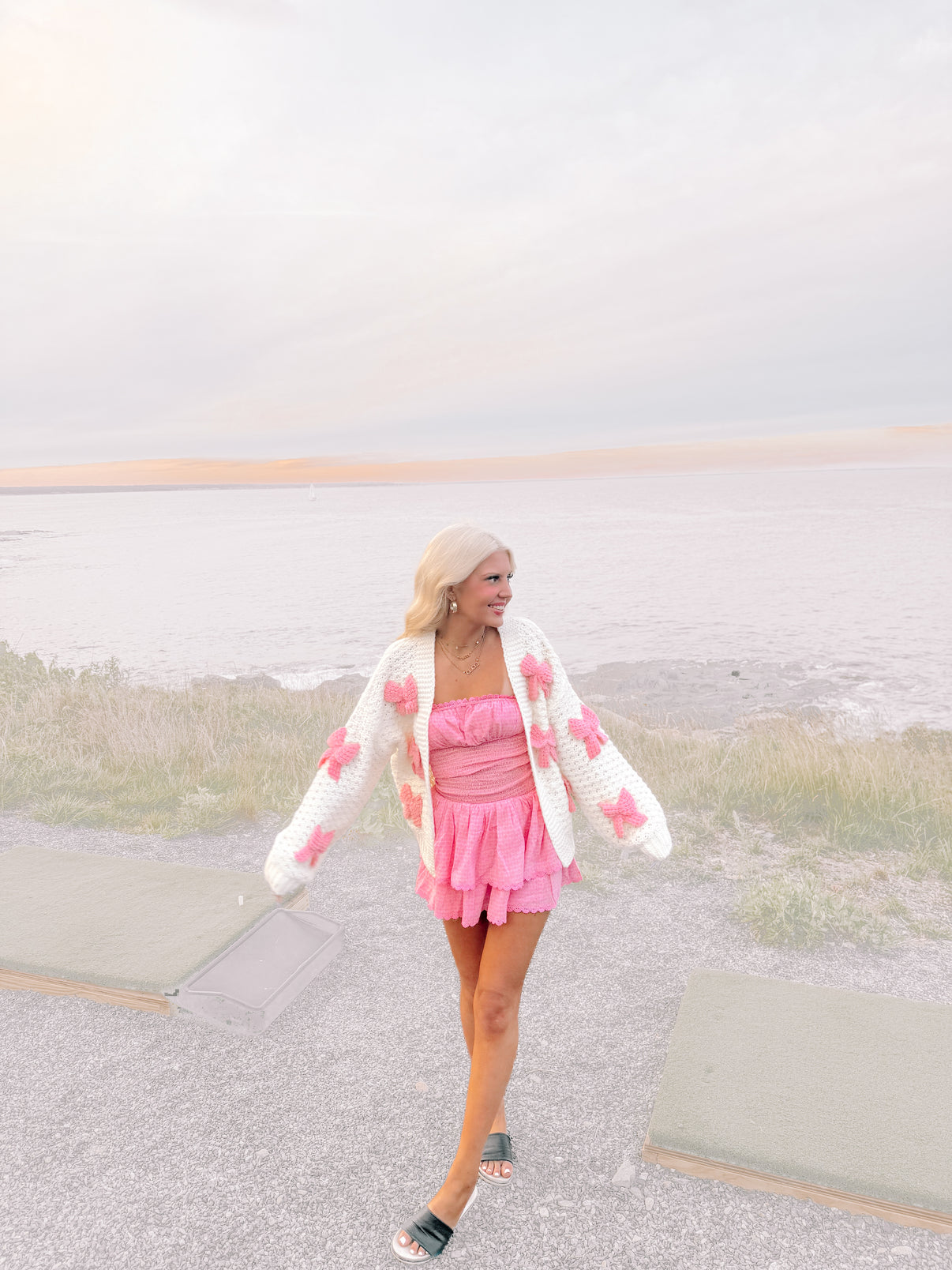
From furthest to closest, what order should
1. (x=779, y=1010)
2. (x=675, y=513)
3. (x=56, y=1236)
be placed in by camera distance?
(x=675, y=513)
(x=779, y=1010)
(x=56, y=1236)

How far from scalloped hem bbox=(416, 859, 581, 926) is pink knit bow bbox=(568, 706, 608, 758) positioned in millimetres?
399

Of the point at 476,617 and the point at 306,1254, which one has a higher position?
the point at 476,617

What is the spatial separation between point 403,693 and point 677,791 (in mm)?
4543

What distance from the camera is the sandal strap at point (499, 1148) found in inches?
129

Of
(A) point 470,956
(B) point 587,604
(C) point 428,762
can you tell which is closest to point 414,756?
(C) point 428,762

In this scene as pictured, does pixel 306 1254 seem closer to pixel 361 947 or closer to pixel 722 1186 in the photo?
pixel 722 1186

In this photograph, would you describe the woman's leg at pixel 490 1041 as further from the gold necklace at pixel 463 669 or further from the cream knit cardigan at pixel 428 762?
the gold necklace at pixel 463 669

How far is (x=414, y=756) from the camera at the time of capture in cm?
315

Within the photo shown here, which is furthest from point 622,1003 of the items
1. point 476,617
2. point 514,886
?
point 476,617

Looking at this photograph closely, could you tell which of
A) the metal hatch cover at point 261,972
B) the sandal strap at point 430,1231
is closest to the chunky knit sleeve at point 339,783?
the sandal strap at point 430,1231

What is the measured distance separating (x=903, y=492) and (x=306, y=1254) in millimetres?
190607

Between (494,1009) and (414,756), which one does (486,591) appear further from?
(494,1009)

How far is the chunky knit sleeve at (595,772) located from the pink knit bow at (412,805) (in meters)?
0.52

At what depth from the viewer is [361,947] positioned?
5016 mm
